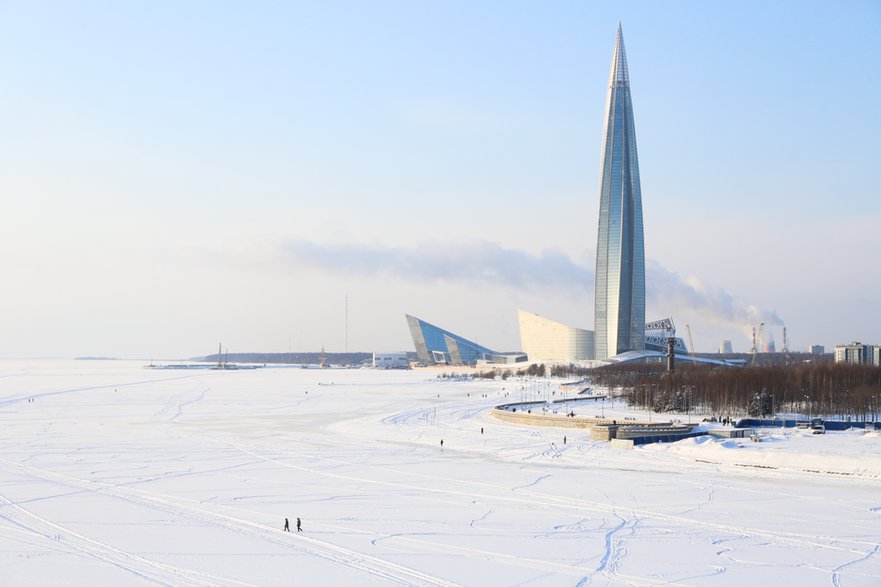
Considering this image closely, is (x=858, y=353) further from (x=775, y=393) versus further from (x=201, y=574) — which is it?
(x=201, y=574)

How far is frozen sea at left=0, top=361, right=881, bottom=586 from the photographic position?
20.6 m

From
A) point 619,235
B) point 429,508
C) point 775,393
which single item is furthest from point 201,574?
point 619,235

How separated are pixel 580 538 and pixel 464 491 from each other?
25.2 feet

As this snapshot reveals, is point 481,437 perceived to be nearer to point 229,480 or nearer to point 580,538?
point 229,480

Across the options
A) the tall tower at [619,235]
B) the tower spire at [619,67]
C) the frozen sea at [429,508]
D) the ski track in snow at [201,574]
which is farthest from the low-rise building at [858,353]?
the ski track in snow at [201,574]

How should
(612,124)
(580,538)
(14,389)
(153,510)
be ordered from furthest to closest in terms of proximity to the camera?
(612,124) → (14,389) → (153,510) → (580,538)

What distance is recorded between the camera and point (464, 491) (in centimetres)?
3084

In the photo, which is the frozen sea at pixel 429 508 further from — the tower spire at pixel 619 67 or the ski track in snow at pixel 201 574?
the tower spire at pixel 619 67

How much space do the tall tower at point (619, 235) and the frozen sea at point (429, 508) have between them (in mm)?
109344

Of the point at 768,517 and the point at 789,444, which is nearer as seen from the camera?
the point at 768,517

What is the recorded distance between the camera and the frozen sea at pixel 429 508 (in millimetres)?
20578

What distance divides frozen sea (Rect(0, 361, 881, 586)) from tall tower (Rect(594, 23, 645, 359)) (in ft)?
359

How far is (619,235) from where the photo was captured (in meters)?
157

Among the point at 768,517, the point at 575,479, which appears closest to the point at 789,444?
the point at 575,479
